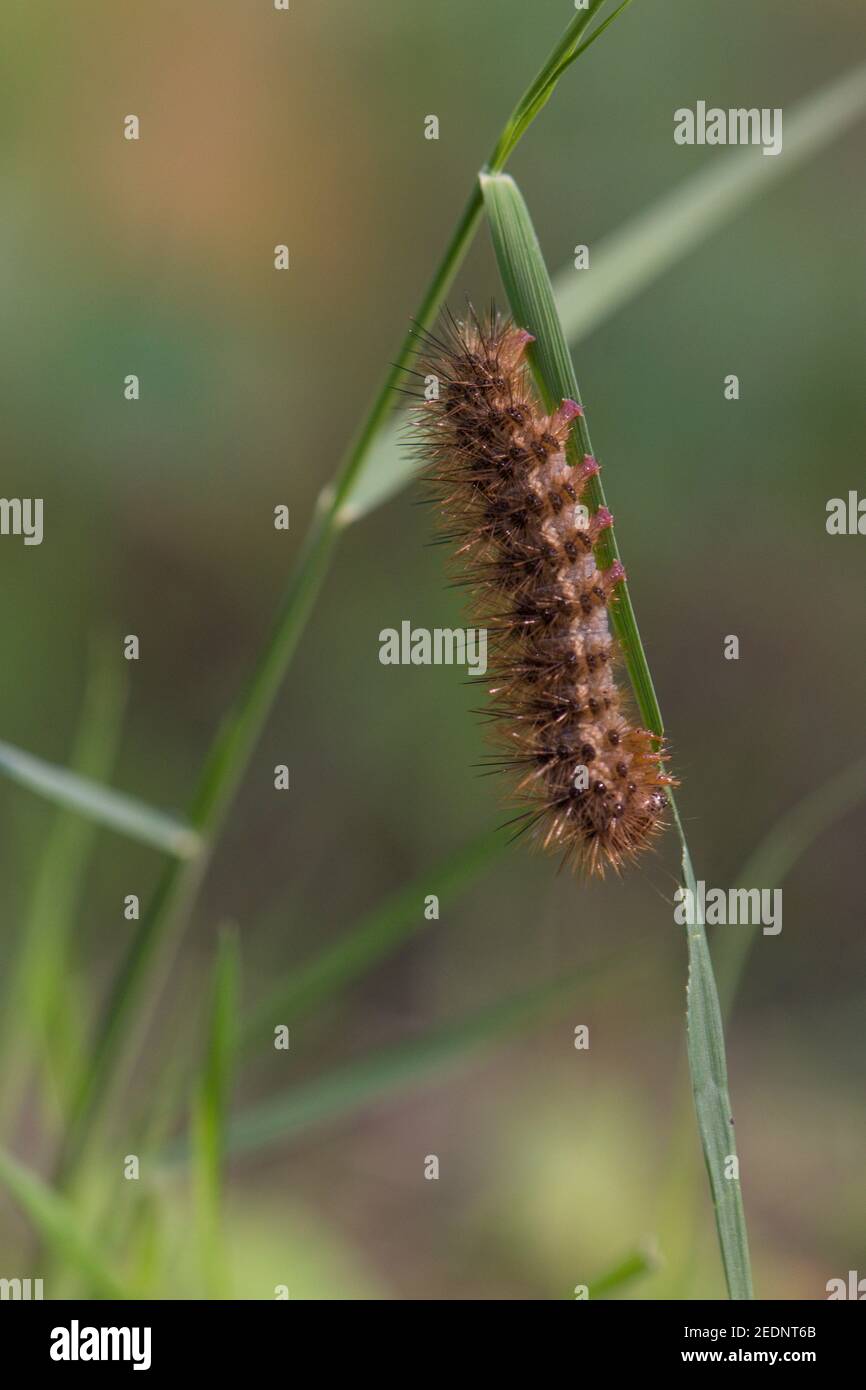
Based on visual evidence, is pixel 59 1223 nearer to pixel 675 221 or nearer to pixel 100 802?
pixel 100 802

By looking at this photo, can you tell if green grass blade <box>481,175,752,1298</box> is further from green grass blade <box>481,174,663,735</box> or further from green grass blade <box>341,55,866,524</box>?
green grass blade <box>341,55,866,524</box>

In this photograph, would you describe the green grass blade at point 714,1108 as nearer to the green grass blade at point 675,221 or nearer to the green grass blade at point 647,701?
the green grass blade at point 647,701

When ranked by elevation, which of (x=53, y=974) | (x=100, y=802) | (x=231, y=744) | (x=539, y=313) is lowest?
(x=53, y=974)

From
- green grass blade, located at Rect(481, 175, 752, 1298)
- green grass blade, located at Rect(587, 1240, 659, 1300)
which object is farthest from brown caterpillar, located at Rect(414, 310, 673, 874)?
green grass blade, located at Rect(587, 1240, 659, 1300)

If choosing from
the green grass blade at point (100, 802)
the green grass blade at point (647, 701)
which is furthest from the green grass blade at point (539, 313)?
the green grass blade at point (100, 802)

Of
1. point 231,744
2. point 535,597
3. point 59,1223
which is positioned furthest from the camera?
point 231,744

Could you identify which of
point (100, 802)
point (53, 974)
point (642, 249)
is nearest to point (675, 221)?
point (642, 249)

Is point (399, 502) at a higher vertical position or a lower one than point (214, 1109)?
higher
